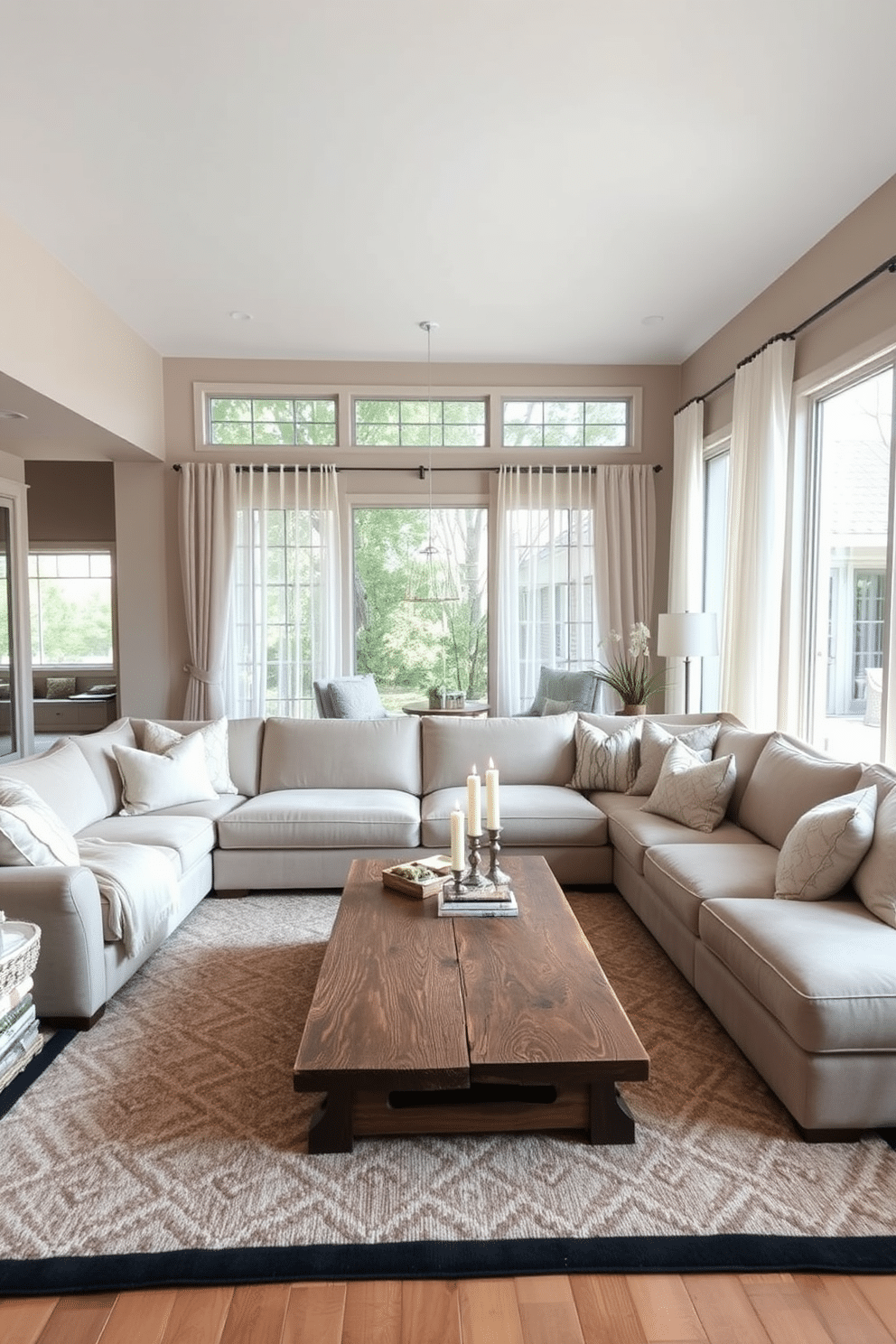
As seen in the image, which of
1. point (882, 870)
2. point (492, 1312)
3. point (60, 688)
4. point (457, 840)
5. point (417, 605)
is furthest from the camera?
point (60, 688)

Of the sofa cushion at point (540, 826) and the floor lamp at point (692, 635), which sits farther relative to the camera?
the floor lamp at point (692, 635)

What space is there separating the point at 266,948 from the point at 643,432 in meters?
4.98

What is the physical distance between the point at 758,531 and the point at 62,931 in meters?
3.89

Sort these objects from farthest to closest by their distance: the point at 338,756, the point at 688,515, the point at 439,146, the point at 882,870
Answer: the point at 688,515
the point at 338,756
the point at 439,146
the point at 882,870

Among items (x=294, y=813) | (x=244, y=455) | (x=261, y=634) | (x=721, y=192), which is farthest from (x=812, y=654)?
(x=244, y=455)

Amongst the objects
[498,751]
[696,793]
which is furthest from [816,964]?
[498,751]

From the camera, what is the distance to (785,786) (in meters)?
3.33

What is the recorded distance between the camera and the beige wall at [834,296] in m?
3.61

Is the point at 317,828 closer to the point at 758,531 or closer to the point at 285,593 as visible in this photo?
the point at 758,531

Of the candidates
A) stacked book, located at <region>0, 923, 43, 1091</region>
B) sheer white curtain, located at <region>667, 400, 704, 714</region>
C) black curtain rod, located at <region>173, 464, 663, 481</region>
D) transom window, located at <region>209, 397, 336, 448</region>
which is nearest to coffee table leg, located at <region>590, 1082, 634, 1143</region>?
stacked book, located at <region>0, 923, 43, 1091</region>

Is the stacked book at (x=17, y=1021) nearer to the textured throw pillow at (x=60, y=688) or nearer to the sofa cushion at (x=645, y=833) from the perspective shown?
the sofa cushion at (x=645, y=833)

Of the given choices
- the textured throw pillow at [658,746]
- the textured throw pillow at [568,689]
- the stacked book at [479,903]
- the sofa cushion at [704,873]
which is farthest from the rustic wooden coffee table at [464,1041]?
the textured throw pillow at [568,689]

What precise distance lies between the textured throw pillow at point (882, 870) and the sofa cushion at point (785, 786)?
411 millimetres

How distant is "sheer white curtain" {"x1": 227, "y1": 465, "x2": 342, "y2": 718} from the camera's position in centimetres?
Result: 644
